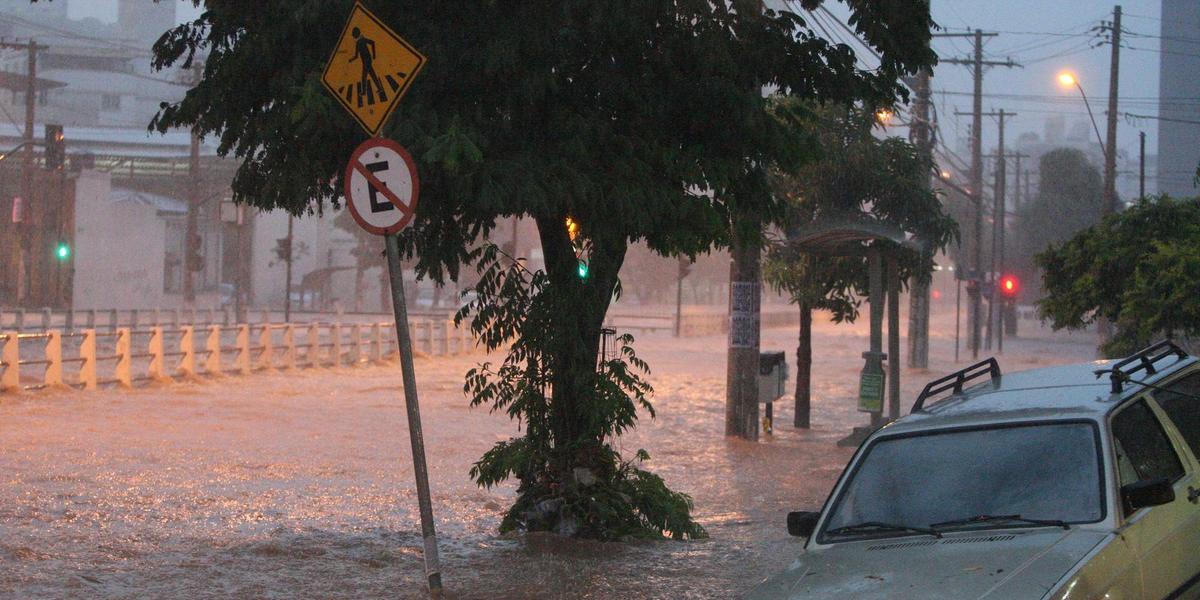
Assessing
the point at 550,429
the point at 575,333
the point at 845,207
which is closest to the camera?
the point at 575,333

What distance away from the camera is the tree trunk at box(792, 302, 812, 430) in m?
20.4

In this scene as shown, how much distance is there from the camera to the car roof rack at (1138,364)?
5.71 m

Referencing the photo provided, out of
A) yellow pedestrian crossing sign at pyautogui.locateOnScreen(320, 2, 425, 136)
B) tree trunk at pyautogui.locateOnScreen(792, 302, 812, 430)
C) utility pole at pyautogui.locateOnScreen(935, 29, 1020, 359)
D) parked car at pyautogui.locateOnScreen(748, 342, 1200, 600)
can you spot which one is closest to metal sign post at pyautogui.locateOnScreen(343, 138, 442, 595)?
yellow pedestrian crossing sign at pyautogui.locateOnScreen(320, 2, 425, 136)

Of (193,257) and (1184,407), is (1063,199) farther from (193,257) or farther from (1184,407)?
(1184,407)

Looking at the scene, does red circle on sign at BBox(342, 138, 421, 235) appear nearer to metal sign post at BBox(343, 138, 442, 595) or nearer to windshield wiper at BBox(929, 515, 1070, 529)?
metal sign post at BBox(343, 138, 442, 595)

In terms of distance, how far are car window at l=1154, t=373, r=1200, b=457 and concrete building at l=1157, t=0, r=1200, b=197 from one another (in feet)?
177

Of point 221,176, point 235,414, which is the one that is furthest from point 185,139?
point 235,414

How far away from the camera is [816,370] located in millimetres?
37156

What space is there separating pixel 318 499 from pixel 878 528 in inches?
320

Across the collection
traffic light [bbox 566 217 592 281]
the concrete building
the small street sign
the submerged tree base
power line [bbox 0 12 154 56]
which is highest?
power line [bbox 0 12 154 56]

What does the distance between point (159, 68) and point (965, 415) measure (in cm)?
633

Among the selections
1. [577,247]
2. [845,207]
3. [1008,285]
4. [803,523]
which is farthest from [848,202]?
[1008,285]

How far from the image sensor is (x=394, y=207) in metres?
7.50

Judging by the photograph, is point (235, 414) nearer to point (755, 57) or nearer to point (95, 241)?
point (755, 57)
